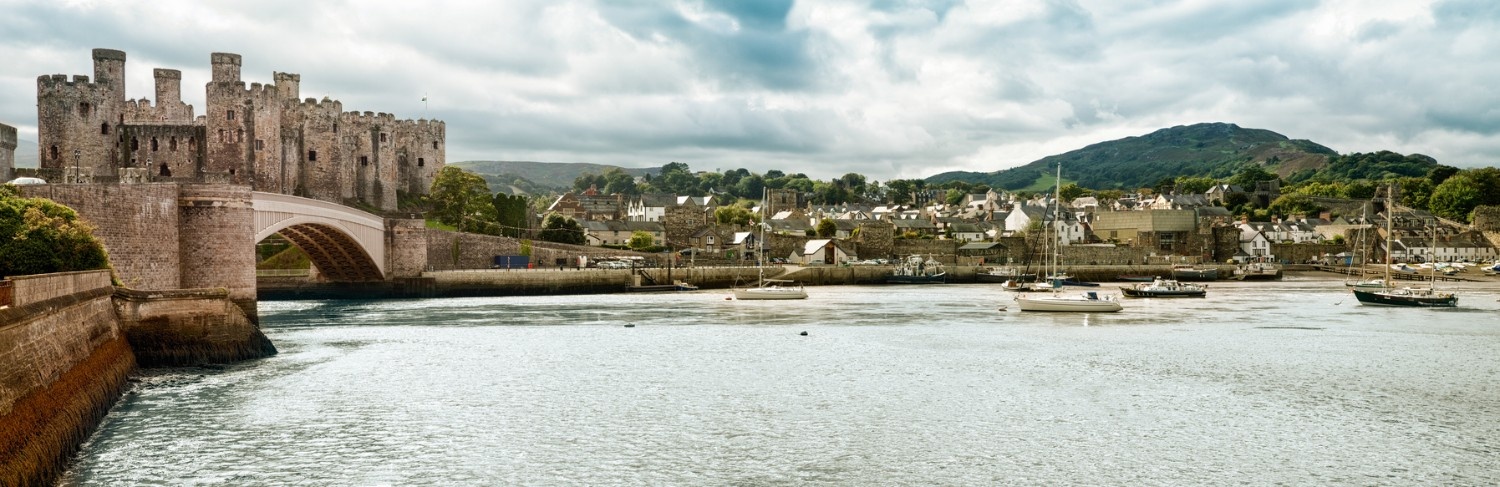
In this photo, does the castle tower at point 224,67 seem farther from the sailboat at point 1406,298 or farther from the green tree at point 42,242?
the sailboat at point 1406,298

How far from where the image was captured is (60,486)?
1420 cm

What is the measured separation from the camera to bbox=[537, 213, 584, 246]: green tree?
80.1m

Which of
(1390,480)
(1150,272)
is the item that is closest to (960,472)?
(1390,480)

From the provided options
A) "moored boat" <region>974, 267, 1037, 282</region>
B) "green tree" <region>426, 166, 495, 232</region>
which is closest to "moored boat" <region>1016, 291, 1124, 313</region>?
"moored boat" <region>974, 267, 1037, 282</region>

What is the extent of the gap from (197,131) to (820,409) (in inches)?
1907

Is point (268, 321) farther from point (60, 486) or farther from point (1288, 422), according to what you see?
point (1288, 422)

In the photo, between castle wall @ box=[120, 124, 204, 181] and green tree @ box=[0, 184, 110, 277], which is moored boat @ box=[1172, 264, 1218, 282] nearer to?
castle wall @ box=[120, 124, 204, 181]

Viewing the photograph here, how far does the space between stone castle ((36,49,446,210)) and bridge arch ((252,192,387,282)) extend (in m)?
5.85

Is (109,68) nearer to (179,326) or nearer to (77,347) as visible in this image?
(179,326)

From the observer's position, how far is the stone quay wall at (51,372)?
13062 millimetres

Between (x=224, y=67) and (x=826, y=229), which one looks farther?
(x=826, y=229)

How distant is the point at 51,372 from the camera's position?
15.8m

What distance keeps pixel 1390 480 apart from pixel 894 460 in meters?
6.67

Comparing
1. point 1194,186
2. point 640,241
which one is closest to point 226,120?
point 640,241
